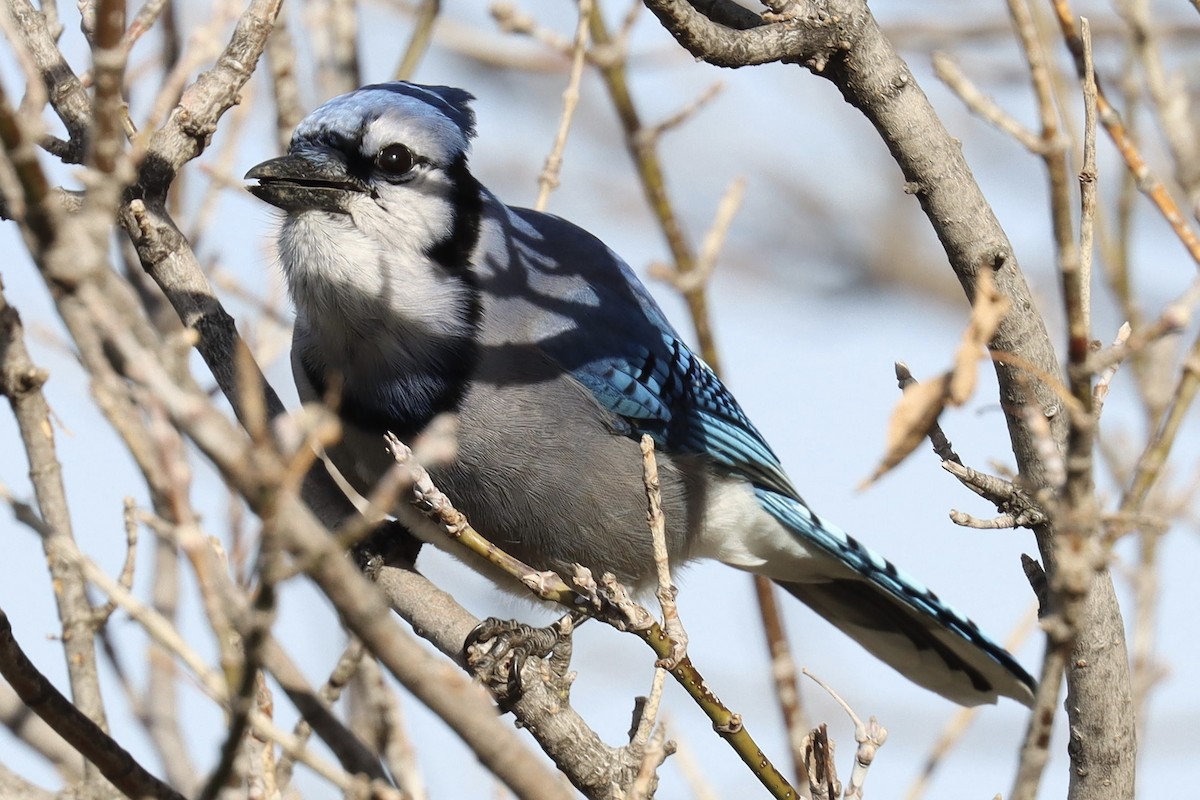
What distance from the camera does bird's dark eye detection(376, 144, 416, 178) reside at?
10.6ft

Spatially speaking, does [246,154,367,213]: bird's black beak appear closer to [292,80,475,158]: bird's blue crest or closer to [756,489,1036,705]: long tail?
[292,80,475,158]: bird's blue crest

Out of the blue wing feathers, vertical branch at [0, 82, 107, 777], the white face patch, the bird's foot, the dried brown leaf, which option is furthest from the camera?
the blue wing feathers

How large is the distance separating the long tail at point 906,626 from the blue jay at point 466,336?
1.66 feet

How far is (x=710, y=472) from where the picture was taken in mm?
3934

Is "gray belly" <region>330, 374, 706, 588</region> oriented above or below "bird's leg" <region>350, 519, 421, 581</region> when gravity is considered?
above

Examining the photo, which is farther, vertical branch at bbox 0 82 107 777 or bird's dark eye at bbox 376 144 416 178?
bird's dark eye at bbox 376 144 416 178

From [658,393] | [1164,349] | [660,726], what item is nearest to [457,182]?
[658,393]

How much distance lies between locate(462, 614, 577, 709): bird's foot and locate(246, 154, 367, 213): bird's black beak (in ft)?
3.34

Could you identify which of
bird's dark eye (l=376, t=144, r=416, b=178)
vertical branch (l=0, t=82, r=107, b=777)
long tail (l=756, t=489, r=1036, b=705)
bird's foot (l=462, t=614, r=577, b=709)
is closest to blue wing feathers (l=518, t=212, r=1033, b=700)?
long tail (l=756, t=489, r=1036, b=705)

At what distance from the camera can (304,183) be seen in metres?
3.16

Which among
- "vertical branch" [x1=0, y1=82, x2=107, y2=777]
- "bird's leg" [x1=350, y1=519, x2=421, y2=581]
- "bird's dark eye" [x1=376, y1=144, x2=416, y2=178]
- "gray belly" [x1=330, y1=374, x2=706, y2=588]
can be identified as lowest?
"vertical branch" [x1=0, y1=82, x2=107, y2=777]

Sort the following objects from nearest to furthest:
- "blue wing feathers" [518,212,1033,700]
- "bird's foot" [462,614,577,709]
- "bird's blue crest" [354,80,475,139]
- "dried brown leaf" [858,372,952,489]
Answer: "dried brown leaf" [858,372,952,489] < "bird's foot" [462,614,577,709] < "bird's blue crest" [354,80,475,139] < "blue wing feathers" [518,212,1033,700]

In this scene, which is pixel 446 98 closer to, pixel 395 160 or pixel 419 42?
pixel 395 160

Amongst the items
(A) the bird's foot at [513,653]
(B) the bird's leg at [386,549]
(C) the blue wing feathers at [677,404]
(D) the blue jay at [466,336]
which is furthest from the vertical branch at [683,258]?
(B) the bird's leg at [386,549]
